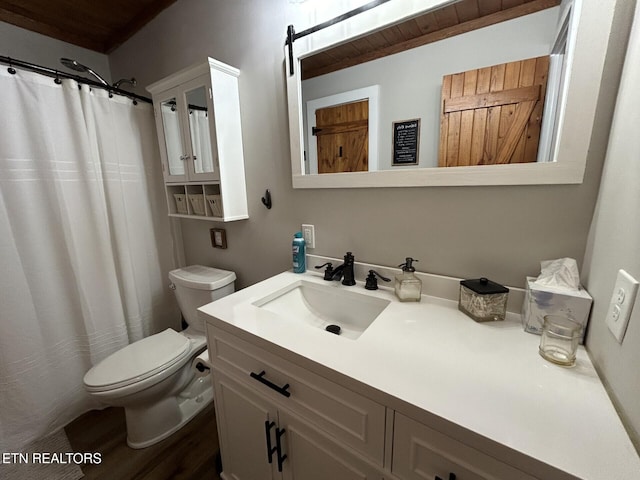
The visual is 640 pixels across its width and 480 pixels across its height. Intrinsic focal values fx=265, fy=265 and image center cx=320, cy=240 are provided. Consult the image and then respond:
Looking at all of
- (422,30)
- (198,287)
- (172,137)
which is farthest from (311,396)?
(172,137)

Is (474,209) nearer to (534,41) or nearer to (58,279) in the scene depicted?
Answer: (534,41)

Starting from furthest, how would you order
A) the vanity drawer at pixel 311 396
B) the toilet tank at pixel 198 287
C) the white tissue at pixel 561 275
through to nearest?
the toilet tank at pixel 198 287
the white tissue at pixel 561 275
the vanity drawer at pixel 311 396

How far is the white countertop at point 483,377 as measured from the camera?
0.42 meters

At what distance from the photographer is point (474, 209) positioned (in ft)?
2.83

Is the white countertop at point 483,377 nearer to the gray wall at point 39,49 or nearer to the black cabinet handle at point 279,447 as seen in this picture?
the black cabinet handle at point 279,447

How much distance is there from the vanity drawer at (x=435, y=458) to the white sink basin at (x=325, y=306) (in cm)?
45

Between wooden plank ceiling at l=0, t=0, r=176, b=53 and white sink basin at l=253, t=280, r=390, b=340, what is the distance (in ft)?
5.73

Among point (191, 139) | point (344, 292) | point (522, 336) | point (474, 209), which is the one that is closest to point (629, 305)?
point (522, 336)

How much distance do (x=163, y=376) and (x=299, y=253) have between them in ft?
2.83

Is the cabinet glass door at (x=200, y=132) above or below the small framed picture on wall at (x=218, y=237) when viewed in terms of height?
above

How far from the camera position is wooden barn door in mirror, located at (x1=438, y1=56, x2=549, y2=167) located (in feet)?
2.53

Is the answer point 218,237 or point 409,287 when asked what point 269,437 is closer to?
point 409,287

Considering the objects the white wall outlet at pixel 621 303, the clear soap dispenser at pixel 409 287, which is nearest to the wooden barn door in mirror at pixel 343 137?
the clear soap dispenser at pixel 409 287

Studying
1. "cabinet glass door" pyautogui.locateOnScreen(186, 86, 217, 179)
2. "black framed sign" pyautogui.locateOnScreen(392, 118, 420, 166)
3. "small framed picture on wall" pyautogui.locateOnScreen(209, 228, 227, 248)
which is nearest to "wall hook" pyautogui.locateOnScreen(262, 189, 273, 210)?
"cabinet glass door" pyautogui.locateOnScreen(186, 86, 217, 179)
